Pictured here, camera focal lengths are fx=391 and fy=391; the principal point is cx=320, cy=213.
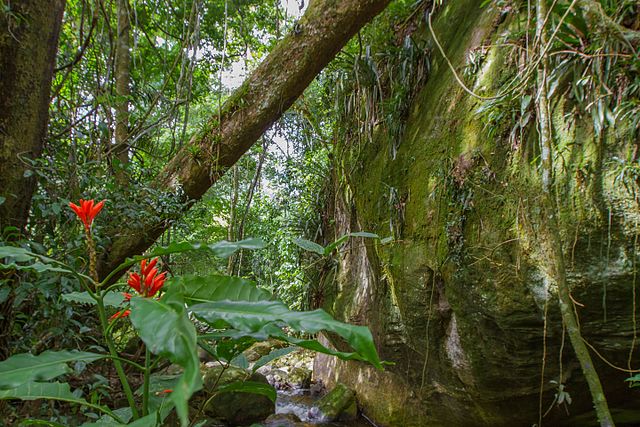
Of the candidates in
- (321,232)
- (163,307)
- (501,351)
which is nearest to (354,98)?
(321,232)

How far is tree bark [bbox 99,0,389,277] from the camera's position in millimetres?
3105

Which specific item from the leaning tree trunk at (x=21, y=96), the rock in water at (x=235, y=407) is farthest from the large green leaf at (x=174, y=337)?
the rock in water at (x=235, y=407)

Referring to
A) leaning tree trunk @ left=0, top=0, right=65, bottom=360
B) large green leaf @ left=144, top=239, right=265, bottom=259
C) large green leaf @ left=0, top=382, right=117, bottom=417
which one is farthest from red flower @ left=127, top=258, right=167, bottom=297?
leaning tree trunk @ left=0, top=0, right=65, bottom=360

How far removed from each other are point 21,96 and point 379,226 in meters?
2.76

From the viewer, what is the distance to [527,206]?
231 centimetres

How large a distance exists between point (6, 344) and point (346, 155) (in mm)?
3634

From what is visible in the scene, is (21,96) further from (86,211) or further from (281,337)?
(281,337)

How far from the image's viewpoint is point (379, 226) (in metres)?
3.66

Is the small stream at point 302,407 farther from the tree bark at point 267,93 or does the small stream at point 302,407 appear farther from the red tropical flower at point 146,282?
the red tropical flower at point 146,282

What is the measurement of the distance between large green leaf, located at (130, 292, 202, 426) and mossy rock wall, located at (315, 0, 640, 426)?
2037mm

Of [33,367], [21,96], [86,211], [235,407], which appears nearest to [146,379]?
[33,367]

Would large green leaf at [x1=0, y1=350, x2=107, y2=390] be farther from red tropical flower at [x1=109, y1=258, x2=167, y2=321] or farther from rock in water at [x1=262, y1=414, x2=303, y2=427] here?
rock in water at [x1=262, y1=414, x2=303, y2=427]

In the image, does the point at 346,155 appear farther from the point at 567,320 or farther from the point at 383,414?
the point at 567,320

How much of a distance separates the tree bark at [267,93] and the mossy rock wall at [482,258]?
94 centimetres
